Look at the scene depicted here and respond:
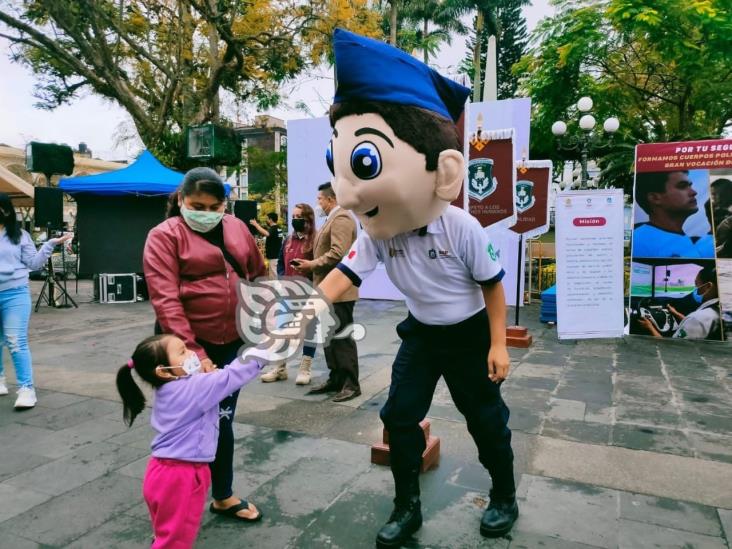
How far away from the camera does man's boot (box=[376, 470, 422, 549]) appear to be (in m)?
2.41

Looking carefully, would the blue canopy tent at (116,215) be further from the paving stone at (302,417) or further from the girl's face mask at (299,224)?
the paving stone at (302,417)

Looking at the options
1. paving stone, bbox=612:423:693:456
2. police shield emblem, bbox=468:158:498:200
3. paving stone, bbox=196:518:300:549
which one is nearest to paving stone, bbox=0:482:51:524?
paving stone, bbox=196:518:300:549

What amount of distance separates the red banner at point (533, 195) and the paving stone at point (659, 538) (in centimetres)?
491

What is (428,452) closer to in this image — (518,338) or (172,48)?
(518,338)

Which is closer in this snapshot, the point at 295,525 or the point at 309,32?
the point at 295,525

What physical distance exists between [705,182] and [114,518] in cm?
719

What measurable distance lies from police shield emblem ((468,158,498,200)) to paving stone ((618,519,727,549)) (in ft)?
12.4

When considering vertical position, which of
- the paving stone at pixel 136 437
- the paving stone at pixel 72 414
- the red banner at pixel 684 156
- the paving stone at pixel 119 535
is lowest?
the paving stone at pixel 119 535

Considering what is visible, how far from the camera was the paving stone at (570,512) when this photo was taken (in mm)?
2502

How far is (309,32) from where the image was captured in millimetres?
16031

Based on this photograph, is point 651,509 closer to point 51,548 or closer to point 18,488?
point 51,548

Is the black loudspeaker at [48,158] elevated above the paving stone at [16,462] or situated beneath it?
elevated above

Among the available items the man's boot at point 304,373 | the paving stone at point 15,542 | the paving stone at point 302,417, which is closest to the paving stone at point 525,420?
the paving stone at point 302,417

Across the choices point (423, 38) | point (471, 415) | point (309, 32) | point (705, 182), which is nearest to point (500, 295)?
point (471, 415)
